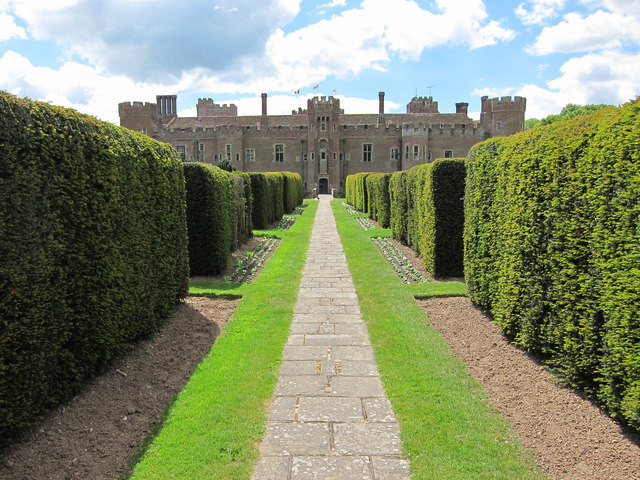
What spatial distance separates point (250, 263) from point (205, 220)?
209 centimetres

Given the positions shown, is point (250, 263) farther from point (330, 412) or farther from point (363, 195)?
point (363, 195)

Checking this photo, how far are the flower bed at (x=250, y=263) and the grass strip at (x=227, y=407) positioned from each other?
2193mm

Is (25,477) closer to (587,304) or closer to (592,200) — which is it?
(587,304)

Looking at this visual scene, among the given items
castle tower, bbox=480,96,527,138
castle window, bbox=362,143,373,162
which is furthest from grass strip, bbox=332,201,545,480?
castle tower, bbox=480,96,527,138

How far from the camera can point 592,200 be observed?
12.2 feet

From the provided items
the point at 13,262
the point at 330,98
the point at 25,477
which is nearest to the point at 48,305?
the point at 13,262

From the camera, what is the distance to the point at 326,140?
53719 mm

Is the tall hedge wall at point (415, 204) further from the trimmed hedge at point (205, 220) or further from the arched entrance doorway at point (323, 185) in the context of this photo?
the arched entrance doorway at point (323, 185)

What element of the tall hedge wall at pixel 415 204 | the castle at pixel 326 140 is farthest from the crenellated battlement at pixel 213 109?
the tall hedge wall at pixel 415 204

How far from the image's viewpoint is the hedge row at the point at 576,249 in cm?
327

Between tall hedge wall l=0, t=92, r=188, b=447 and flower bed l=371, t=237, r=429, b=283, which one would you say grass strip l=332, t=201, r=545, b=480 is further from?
tall hedge wall l=0, t=92, r=188, b=447

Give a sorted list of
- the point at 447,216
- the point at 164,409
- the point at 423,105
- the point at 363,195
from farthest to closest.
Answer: the point at 423,105
the point at 363,195
the point at 447,216
the point at 164,409

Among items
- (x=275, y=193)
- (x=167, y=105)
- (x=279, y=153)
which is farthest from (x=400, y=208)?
(x=167, y=105)

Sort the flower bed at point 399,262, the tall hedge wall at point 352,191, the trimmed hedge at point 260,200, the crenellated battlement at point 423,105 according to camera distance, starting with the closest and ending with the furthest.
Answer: the flower bed at point 399,262
the trimmed hedge at point 260,200
the tall hedge wall at point 352,191
the crenellated battlement at point 423,105
